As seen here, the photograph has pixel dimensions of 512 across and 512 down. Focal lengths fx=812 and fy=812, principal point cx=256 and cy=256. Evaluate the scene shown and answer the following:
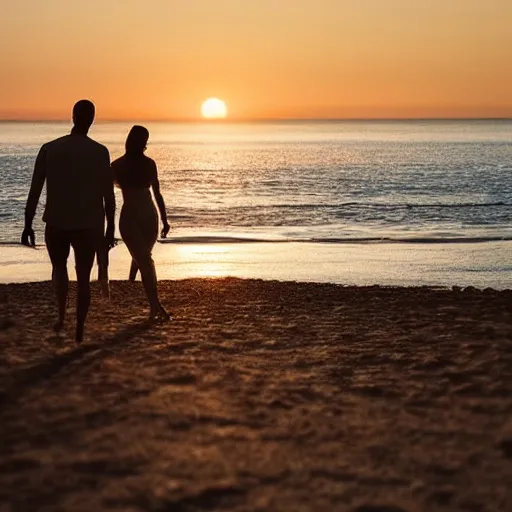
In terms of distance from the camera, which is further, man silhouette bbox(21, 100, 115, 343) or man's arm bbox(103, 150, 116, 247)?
man's arm bbox(103, 150, 116, 247)

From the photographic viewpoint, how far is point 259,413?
5.32m

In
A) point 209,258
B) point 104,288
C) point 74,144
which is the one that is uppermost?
point 74,144

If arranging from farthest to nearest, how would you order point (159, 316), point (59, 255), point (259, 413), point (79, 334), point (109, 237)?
1. point (159, 316)
2. point (79, 334)
3. point (109, 237)
4. point (59, 255)
5. point (259, 413)

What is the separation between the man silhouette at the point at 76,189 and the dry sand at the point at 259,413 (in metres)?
1.00

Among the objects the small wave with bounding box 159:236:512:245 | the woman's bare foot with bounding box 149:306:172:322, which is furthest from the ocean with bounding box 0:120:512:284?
the woman's bare foot with bounding box 149:306:172:322

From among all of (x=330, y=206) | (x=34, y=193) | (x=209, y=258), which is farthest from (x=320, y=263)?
(x=330, y=206)

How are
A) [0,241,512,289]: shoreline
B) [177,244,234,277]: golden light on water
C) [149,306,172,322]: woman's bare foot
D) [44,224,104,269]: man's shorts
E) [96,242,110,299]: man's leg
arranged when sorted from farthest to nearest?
[177,244,234,277]: golden light on water, [0,241,512,289]: shoreline, [149,306,172,322]: woman's bare foot, [96,242,110,299]: man's leg, [44,224,104,269]: man's shorts

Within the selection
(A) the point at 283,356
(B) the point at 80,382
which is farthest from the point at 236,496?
(A) the point at 283,356

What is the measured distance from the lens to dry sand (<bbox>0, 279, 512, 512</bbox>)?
13.3 ft

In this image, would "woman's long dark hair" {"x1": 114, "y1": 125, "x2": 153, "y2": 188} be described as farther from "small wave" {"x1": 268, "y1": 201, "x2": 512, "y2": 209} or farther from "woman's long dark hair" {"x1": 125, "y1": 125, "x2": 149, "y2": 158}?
"small wave" {"x1": 268, "y1": 201, "x2": 512, "y2": 209}

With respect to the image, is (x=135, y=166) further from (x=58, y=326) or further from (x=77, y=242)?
(x=58, y=326)

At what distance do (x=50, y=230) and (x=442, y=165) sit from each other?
2603 inches

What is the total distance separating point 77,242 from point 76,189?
1.48 ft

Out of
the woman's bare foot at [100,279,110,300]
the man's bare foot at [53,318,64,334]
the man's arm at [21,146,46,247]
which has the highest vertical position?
the man's arm at [21,146,46,247]
